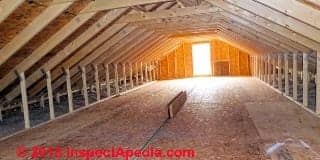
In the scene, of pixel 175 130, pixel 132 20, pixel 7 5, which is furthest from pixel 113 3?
pixel 175 130

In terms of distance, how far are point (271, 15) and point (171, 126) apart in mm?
1870

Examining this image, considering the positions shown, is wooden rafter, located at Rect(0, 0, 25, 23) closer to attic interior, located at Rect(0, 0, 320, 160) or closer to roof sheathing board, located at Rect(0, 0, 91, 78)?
attic interior, located at Rect(0, 0, 320, 160)

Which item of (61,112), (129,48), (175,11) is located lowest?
(61,112)

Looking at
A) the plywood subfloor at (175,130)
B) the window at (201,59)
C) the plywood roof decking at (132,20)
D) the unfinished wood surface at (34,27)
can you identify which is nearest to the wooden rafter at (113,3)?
the plywood roof decking at (132,20)

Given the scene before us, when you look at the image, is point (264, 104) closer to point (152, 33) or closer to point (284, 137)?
point (284, 137)

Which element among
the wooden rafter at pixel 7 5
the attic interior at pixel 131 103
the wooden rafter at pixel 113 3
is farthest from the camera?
the wooden rafter at pixel 113 3

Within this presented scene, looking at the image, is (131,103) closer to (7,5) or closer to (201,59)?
(7,5)

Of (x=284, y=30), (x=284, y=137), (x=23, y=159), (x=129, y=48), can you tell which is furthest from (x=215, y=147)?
(x=129, y=48)

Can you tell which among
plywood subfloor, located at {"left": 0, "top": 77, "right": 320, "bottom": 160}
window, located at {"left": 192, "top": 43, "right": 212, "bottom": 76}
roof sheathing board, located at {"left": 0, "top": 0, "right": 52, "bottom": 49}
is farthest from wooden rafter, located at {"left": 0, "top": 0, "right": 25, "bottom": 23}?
window, located at {"left": 192, "top": 43, "right": 212, "bottom": 76}

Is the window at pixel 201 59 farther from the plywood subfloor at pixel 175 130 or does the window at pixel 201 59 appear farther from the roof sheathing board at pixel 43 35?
the roof sheathing board at pixel 43 35

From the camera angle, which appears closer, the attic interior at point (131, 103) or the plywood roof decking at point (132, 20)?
the attic interior at point (131, 103)

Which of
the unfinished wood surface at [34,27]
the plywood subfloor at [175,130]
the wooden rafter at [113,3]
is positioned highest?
the wooden rafter at [113,3]

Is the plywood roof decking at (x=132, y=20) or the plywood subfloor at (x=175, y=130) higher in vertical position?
the plywood roof decking at (x=132, y=20)

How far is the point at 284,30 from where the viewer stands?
449cm
